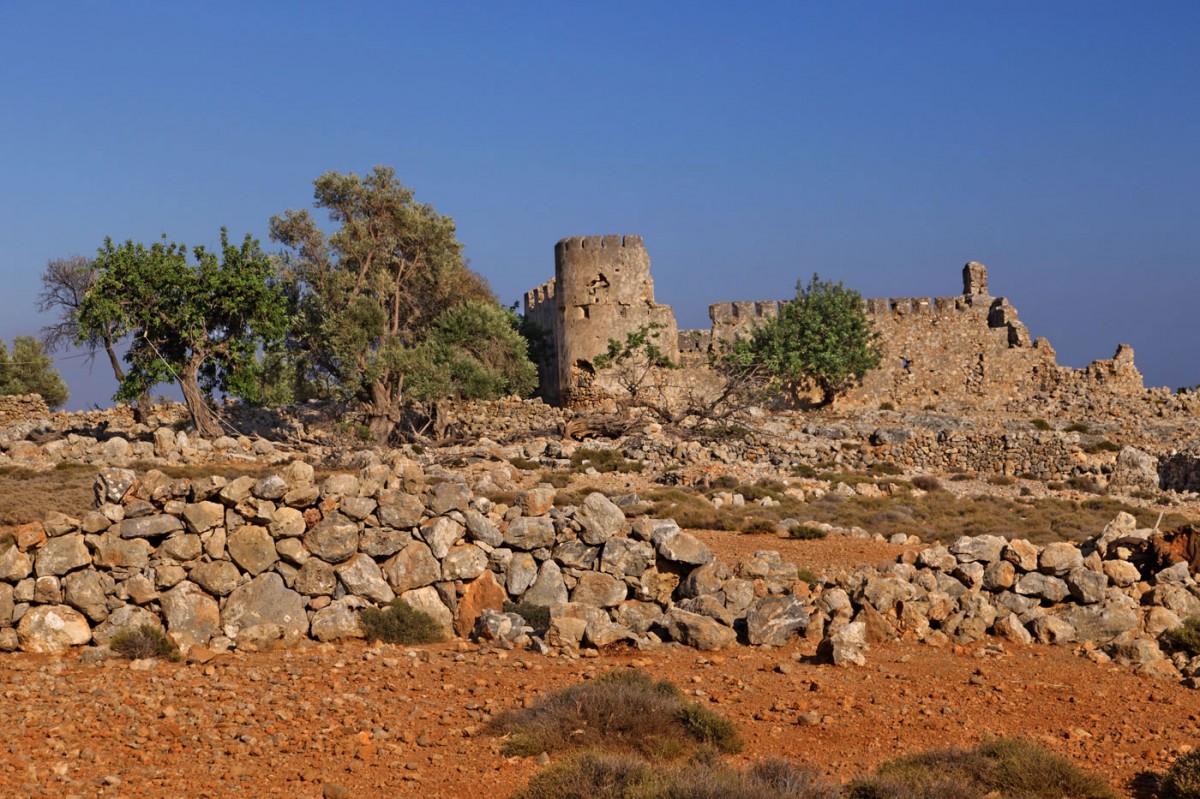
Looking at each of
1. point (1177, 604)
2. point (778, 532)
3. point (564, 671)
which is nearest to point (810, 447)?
point (778, 532)

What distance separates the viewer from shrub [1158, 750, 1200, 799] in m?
6.69

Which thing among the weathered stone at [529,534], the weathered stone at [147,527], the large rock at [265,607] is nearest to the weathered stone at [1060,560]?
the weathered stone at [529,534]

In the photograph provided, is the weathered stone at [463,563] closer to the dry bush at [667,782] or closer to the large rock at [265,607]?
the large rock at [265,607]

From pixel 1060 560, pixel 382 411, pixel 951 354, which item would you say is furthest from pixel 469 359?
pixel 1060 560

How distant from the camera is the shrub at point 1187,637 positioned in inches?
389

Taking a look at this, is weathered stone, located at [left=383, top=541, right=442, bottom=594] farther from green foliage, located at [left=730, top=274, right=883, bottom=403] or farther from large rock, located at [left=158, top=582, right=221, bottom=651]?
green foliage, located at [left=730, top=274, right=883, bottom=403]

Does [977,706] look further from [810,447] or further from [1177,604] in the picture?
[810,447]

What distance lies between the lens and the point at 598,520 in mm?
11539

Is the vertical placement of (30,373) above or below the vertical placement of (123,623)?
above

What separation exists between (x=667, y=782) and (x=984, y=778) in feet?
6.71

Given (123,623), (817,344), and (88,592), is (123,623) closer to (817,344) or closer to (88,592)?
(88,592)

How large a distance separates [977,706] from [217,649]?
658 centimetres

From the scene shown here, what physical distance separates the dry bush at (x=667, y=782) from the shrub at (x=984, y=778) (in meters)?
0.38

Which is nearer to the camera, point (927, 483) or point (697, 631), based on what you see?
point (697, 631)
